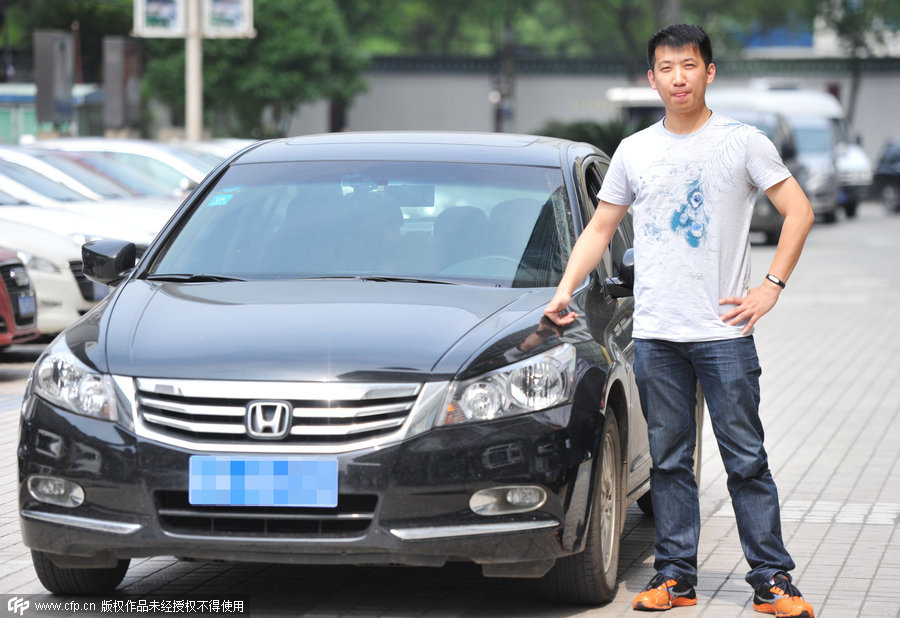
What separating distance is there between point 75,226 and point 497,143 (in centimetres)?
760

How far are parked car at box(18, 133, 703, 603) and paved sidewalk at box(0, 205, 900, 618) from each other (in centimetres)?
34

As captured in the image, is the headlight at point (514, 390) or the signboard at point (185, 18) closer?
the headlight at point (514, 390)

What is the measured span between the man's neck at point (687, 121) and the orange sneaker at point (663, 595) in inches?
53.4

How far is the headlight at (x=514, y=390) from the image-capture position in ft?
14.9

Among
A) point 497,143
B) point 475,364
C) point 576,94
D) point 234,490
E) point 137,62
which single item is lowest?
point 576,94

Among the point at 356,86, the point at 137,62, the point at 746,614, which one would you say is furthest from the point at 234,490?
the point at 356,86

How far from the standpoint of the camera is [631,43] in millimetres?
52781

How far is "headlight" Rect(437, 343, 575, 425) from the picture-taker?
4.53 metres

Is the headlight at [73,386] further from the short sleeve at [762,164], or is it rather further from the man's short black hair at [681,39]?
the short sleeve at [762,164]

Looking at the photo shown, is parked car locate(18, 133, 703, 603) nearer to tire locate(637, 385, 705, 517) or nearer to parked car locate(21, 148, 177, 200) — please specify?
tire locate(637, 385, 705, 517)

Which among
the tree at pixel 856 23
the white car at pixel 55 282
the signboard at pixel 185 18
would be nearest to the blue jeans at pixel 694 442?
the white car at pixel 55 282

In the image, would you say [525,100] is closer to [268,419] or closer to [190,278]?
[190,278]

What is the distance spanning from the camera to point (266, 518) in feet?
14.8

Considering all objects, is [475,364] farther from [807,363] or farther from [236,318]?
[807,363]
